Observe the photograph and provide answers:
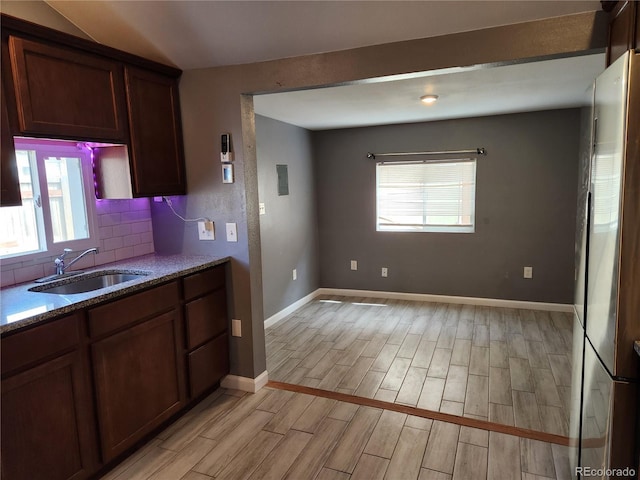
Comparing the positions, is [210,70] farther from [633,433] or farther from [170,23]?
[633,433]

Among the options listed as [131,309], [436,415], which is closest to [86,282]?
[131,309]

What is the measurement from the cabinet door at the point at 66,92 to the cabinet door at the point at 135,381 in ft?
3.45

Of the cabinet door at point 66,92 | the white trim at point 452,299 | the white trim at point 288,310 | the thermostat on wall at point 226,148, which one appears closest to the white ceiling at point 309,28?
the cabinet door at point 66,92

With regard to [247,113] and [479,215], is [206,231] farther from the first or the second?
[479,215]

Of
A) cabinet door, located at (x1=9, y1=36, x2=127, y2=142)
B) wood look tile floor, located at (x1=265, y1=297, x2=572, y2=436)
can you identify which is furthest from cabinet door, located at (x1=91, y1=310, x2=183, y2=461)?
cabinet door, located at (x1=9, y1=36, x2=127, y2=142)

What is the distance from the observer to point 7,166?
5.85ft

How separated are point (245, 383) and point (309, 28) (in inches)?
89.1

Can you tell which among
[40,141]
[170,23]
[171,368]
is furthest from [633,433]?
[40,141]

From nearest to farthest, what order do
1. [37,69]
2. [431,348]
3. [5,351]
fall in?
1. [5,351]
2. [37,69]
3. [431,348]

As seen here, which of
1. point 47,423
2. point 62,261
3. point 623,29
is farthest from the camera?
point 62,261

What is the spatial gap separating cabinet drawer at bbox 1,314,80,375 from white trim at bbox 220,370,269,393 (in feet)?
4.17

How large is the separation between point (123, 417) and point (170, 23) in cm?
207

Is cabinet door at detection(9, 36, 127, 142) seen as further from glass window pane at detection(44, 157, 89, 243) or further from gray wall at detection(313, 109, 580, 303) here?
gray wall at detection(313, 109, 580, 303)

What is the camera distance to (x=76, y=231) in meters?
2.49
